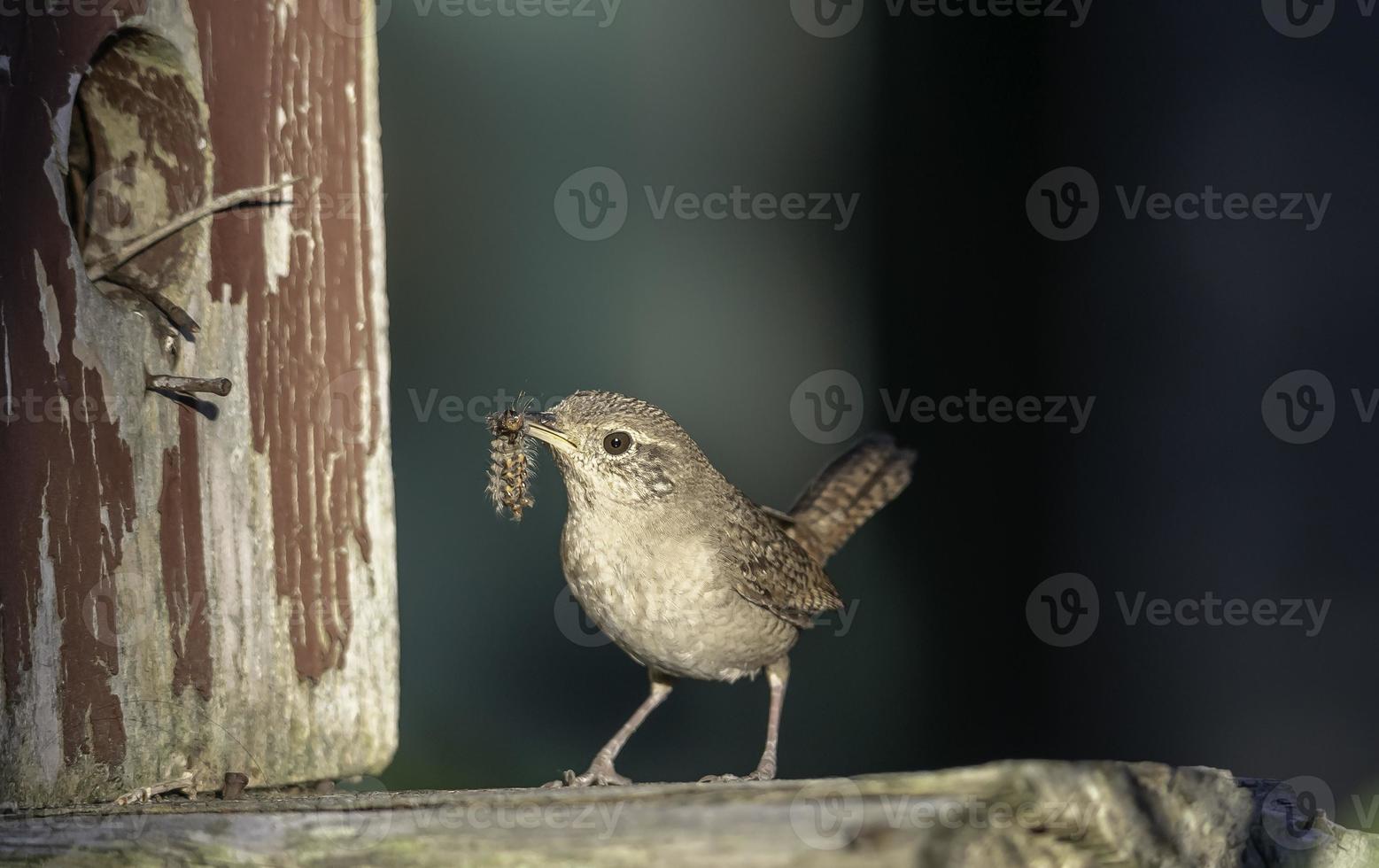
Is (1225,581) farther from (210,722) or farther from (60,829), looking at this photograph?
(60,829)

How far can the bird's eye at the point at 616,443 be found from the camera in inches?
151

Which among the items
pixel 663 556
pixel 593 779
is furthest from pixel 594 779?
pixel 663 556

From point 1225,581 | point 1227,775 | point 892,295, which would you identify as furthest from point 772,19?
point 1227,775

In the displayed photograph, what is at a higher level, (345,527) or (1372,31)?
(1372,31)

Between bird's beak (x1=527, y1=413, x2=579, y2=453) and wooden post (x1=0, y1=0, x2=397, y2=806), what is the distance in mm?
737

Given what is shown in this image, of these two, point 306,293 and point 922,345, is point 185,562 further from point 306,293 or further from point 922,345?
point 922,345

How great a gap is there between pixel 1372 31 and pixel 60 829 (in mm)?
5159

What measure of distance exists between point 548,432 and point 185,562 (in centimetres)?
130

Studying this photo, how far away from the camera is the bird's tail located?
197 inches

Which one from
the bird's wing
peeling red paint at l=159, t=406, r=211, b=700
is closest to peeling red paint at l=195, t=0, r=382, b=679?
peeling red paint at l=159, t=406, r=211, b=700

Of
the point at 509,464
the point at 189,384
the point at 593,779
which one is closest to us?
the point at 189,384

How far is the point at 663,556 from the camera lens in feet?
12.2

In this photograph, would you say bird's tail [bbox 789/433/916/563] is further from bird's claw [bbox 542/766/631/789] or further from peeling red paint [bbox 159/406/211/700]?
peeling red paint [bbox 159/406/211/700]

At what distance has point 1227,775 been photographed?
69.7 inches
